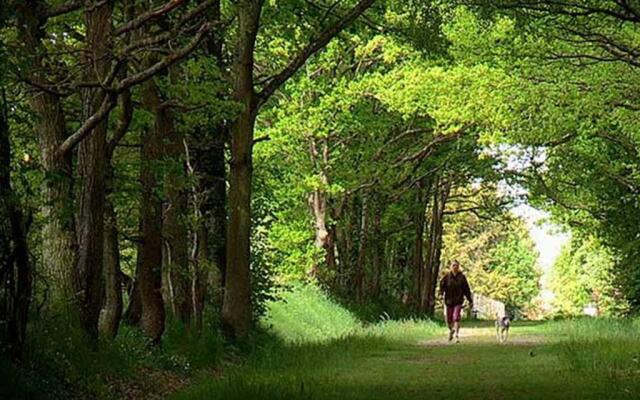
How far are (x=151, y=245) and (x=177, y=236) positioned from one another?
1089 millimetres

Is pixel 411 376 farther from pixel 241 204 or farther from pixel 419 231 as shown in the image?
pixel 419 231

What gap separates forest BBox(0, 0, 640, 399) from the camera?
10.9m

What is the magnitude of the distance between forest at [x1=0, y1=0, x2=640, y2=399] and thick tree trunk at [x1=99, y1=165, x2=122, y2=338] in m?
0.06

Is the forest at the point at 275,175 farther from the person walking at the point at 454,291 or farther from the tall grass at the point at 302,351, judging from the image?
the person walking at the point at 454,291

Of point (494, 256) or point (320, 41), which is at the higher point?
point (494, 256)

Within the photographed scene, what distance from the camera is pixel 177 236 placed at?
16.6 meters

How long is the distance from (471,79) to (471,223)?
55.9 metres

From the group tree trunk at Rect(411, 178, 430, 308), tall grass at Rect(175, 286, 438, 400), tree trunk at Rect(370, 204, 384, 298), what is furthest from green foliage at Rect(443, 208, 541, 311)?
tall grass at Rect(175, 286, 438, 400)

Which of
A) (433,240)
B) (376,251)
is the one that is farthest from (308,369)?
(433,240)

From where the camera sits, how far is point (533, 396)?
38.2ft

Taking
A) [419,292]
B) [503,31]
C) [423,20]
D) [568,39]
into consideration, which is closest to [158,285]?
[423,20]

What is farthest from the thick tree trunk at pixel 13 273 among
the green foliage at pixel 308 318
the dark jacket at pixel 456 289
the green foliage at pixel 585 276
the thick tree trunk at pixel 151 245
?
the green foliage at pixel 585 276

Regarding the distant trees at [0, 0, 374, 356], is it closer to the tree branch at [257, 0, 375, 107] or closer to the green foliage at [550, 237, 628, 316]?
the tree branch at [257, 0, 375, 107]

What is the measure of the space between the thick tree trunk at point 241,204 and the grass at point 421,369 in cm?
83
